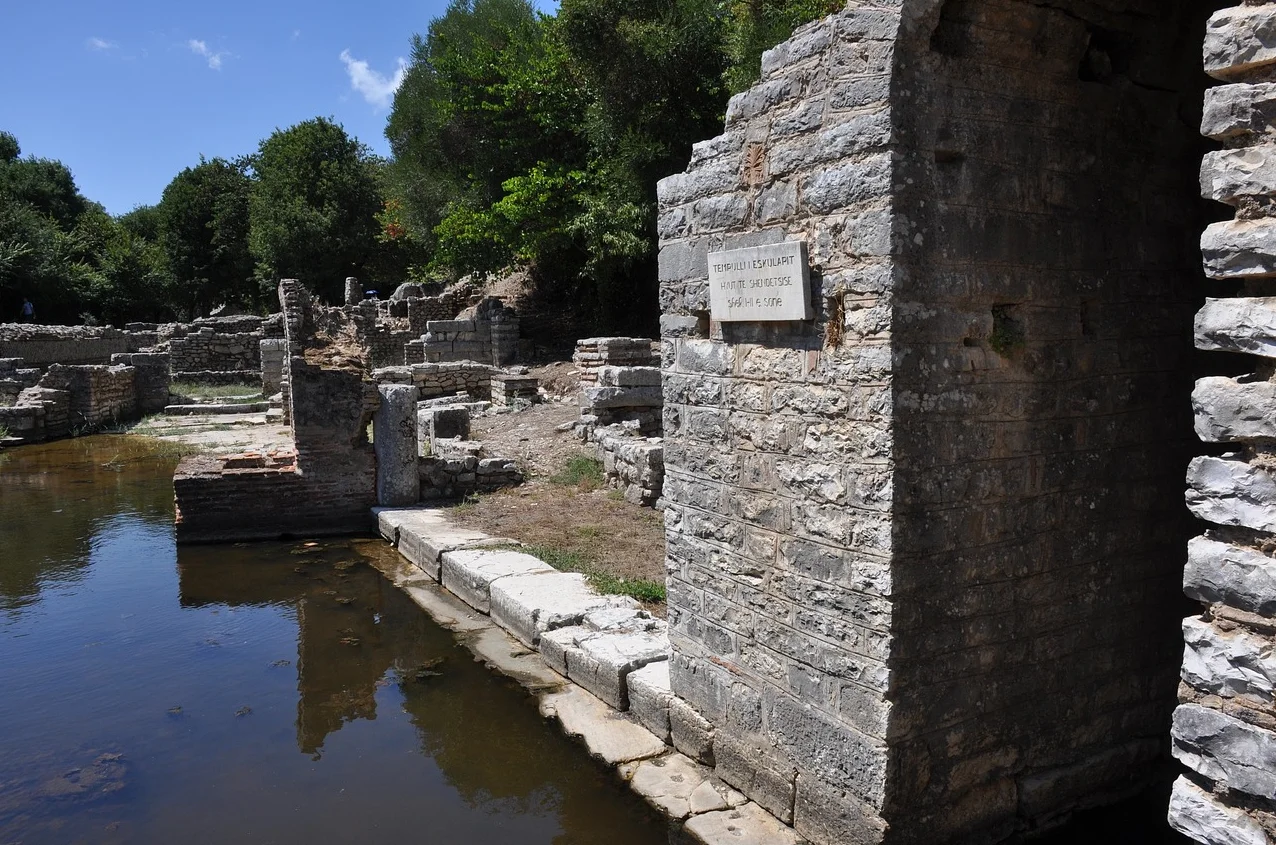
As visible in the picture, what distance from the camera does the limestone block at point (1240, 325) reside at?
2.22m

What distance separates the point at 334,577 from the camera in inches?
327

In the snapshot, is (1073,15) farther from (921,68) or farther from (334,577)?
(334,577)

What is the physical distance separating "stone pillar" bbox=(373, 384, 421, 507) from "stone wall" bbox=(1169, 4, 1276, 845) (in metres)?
8.14

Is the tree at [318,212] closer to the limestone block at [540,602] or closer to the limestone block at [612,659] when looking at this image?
the limestone block at [540,602]

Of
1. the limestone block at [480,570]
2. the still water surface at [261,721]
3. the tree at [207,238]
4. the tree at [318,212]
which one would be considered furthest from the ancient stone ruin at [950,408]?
the tree at [207,238]

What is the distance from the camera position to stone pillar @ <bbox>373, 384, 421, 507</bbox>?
9.62 metres

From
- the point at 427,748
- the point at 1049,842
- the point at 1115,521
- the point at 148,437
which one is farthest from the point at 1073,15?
the point at 148,437

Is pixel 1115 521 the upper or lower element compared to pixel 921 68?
lower

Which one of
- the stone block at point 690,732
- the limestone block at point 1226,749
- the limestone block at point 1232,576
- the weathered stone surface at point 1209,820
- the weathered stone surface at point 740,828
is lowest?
the weathered stone surface at point 740,828

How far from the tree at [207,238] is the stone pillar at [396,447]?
34170mm

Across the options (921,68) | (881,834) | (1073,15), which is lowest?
(881,834)

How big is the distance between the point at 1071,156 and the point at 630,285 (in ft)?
57.6

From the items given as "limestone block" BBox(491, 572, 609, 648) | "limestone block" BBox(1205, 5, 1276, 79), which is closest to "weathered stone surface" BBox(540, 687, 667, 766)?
"limestone block" BBox(491, 572, 609, 648)

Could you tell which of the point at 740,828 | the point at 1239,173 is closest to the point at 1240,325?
the point at 1239,173
